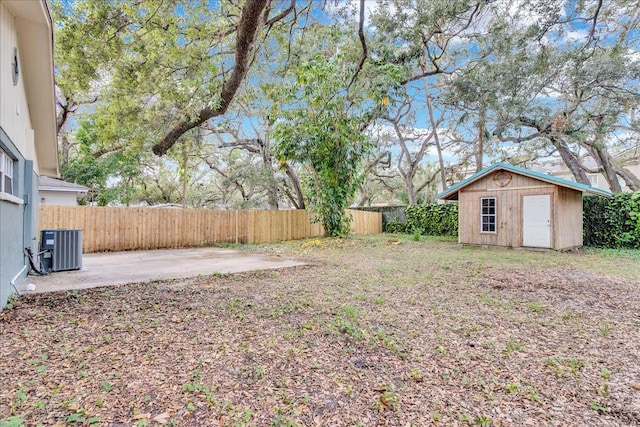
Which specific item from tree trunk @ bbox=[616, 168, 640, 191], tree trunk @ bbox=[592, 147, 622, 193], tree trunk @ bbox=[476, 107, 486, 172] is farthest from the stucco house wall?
tree trunk @ bbox=[616, 168, 640, 191]

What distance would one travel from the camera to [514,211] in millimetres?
10234

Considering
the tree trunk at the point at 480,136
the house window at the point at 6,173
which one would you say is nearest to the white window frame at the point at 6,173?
the house window at the point at 6,173

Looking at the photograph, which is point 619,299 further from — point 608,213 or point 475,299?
point 608,213

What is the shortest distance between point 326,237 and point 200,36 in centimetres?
867

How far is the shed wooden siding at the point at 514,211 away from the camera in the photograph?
952 centimetres

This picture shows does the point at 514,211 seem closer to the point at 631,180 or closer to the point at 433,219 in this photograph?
the point at 433,219

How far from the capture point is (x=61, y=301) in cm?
412

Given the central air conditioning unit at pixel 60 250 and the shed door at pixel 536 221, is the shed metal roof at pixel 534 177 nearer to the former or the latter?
the shed door at pixel 536 221

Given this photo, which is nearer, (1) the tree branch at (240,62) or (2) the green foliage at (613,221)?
(1) the tree branch at (240,62)

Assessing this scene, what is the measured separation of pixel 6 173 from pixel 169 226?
656 centimetres

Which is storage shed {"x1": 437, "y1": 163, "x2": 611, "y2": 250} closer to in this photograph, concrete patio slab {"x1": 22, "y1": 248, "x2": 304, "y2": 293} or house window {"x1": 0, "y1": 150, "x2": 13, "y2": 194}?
concrete patio slab {"x1": 22, "y1": 248, "x2": 304, "y2": 293}

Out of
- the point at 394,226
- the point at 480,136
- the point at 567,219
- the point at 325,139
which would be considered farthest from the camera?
the point at 394,226

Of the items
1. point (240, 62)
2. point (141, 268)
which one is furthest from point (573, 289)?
point (141, 268)

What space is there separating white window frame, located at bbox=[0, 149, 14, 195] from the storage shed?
11393mm
